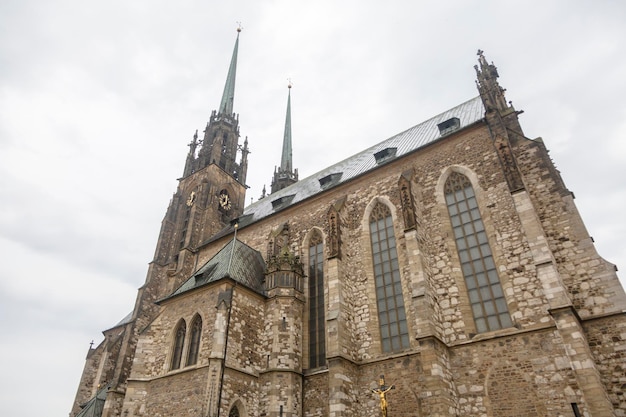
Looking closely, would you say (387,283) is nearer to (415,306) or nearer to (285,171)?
(415,306)

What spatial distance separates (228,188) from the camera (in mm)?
29125

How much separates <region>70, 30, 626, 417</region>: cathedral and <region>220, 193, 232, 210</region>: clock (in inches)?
348

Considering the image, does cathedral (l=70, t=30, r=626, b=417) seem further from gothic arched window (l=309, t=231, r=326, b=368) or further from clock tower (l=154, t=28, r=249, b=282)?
clock tower (l=154, t=28, r=249, b=282)

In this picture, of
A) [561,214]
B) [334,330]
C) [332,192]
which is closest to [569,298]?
[561,214]

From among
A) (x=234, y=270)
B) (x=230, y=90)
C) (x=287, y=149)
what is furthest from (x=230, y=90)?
(x=234, y=270)

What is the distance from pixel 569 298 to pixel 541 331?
1.13 meters

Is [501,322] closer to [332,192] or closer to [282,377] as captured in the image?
[282,377]

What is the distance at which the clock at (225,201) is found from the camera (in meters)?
28.1

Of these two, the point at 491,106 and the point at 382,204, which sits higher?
the point at 491,106

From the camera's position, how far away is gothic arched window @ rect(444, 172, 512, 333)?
1268 centimetres

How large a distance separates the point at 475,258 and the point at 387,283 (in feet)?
10.3

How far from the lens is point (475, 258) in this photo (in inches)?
541

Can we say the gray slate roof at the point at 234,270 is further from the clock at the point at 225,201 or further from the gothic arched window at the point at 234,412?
the clock at the point at 225,201

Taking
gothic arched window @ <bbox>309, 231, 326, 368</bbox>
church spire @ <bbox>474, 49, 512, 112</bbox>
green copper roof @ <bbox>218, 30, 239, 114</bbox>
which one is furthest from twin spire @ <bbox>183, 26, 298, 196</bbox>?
church spire @ <bbox>474, 49, 512, 112</bbox>
